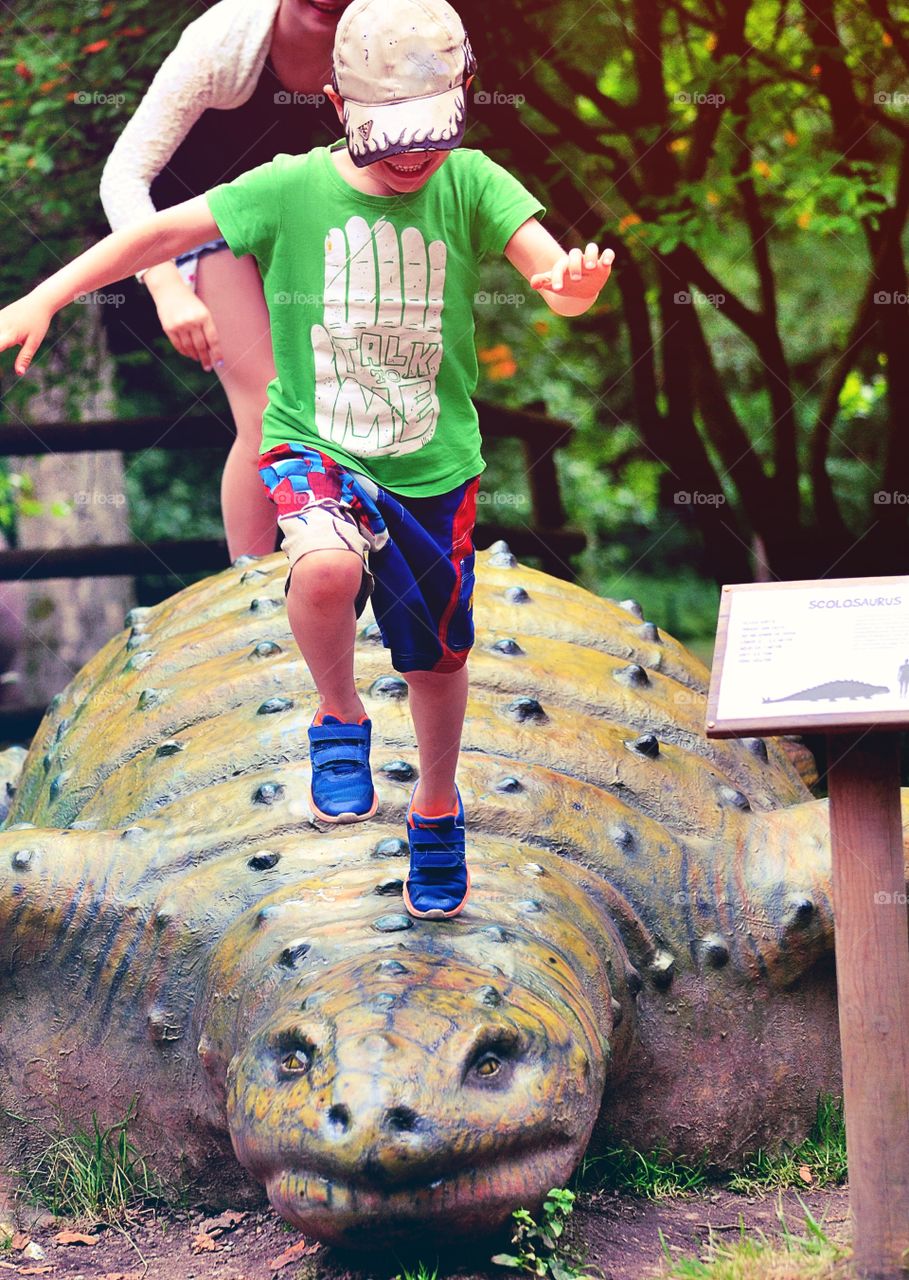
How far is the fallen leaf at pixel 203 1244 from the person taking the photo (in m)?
3.91

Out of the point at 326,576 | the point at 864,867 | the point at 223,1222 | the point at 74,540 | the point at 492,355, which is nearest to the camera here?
the point at 864,867

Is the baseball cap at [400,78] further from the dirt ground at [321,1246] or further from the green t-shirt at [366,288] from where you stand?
the dirt ground at [321,1246]

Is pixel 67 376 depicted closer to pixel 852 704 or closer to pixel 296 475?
pixel 296 475

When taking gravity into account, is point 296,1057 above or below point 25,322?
below

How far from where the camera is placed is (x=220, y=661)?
206 inches

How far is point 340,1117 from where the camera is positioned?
3229 mm

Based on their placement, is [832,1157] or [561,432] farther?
[561,432]

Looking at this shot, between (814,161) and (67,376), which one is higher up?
(814,161)

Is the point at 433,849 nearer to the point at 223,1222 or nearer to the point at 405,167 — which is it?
the point at 223,1222

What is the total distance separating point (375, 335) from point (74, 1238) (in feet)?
6.79

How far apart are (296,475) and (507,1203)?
143 cm

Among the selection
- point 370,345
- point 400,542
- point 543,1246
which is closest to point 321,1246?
point 543,1246

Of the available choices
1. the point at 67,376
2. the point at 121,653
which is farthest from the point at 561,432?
the point at 121,653

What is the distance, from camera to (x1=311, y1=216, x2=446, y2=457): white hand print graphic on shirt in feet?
11.7
